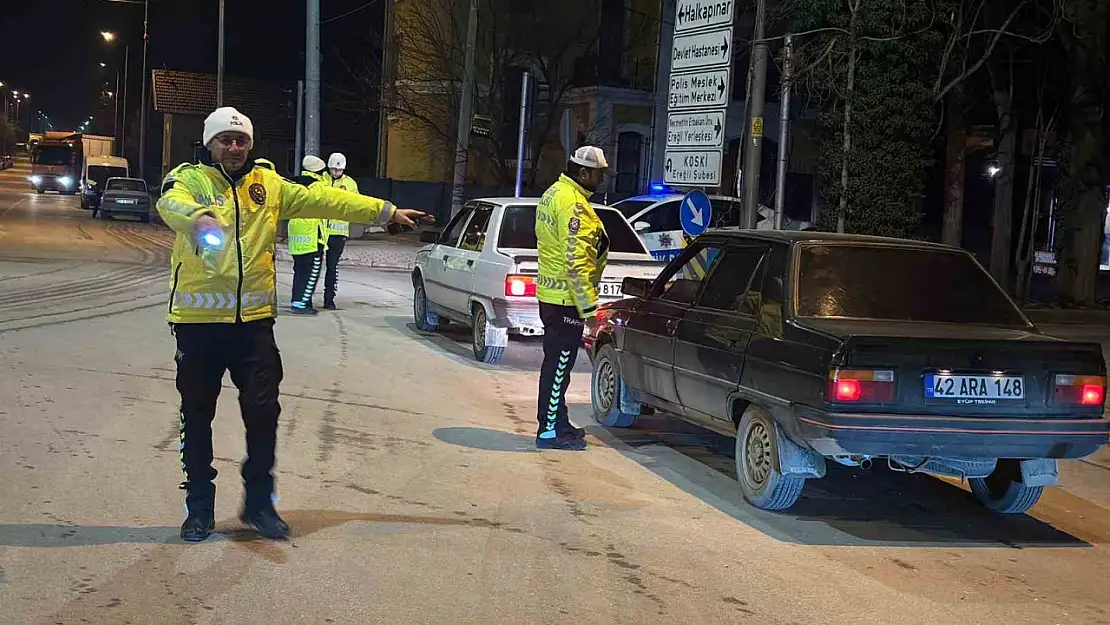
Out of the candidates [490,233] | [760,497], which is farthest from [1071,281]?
[760,497]

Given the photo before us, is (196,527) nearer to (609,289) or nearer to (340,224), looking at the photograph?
(609,289)

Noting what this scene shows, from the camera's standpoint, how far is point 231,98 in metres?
57.9

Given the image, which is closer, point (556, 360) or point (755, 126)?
point (556, 360)

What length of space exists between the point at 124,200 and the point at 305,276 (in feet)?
93.1

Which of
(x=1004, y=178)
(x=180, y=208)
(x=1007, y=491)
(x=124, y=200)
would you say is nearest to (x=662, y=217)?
(x=1004, y=178)

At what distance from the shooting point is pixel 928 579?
576 centimetres

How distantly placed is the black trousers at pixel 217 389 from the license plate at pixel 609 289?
612cm

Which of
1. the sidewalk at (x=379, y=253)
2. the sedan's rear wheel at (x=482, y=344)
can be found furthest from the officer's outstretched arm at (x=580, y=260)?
the sidewalk at (x=379, y=253)

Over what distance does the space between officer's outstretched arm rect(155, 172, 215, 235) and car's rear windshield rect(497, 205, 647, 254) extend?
22.8ft

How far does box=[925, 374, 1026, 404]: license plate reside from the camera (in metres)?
6.24

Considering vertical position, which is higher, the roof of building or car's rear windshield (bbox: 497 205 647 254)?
the roof of building

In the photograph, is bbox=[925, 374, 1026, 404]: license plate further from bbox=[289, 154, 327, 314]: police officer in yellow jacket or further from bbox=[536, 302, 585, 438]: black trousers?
bbox=[289, 154, 327, 314]: police officer in yellow jacket

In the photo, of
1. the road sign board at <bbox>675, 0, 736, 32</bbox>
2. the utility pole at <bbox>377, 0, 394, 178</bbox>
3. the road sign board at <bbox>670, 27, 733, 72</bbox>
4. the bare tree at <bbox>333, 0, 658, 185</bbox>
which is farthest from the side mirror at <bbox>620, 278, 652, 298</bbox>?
the utility pole at <bbox>377, 0, 394, 178</bbox>

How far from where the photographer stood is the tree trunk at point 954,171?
82.6 ft
